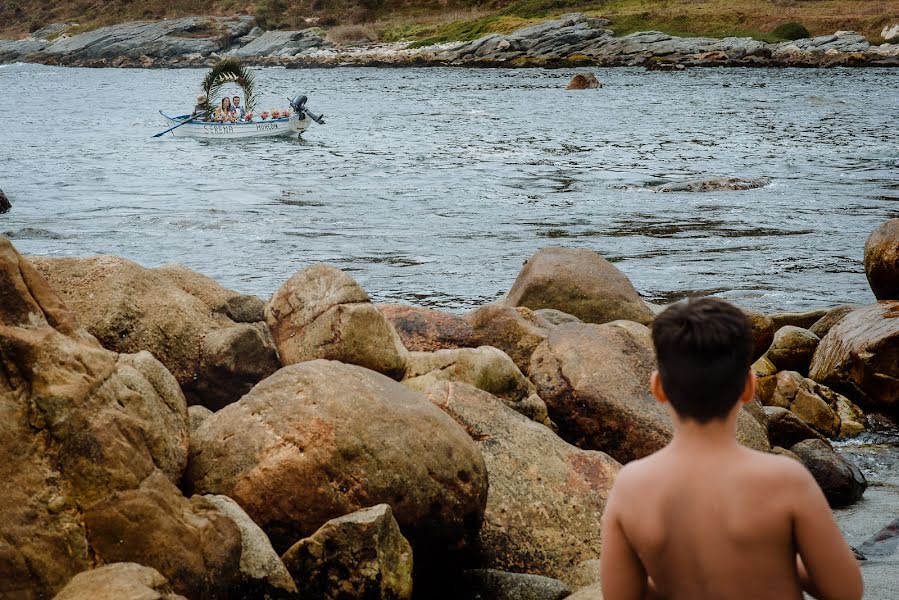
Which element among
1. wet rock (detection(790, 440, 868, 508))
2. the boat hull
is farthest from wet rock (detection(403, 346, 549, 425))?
the boat hull

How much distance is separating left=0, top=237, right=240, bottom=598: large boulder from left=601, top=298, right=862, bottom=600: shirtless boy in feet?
8.26

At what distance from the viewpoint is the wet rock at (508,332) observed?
9266 millimetres

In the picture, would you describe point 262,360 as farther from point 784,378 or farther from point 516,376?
point 784,378

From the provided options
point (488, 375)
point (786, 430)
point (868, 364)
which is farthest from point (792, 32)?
point (488, 375)

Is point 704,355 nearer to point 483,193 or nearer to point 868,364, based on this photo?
point 868,364

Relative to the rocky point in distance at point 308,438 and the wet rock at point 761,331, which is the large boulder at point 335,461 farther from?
the wet rock at point 761,331

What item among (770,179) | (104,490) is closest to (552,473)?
(104,490)

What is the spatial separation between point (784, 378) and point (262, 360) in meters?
5.26

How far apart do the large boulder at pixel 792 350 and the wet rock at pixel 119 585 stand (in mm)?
8844

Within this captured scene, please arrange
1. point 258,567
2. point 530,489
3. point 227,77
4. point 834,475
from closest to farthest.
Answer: point 258,567 < point 530,489 < point 834,475 < point 227,77

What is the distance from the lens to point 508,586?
5.84 m

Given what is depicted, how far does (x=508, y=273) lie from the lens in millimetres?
17688

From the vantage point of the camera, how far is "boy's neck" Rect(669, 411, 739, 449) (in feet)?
9.48

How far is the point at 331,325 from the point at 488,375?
1.26 m
